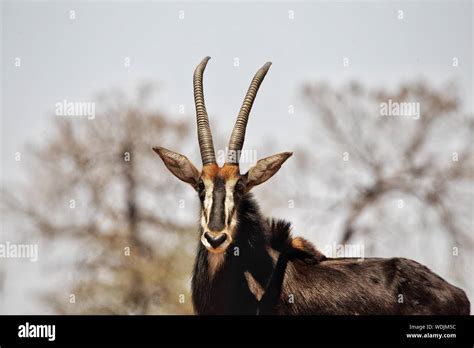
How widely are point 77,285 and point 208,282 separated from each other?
54.0 feet

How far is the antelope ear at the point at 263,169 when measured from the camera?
14.1 meters

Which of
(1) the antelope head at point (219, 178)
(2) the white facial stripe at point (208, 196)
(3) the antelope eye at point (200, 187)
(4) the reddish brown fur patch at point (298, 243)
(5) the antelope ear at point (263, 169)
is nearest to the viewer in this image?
(1) the antelope head at point (219, 178)

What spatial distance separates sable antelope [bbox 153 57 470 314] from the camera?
13.7 meters

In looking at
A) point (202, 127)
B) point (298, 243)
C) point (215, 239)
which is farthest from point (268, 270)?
point (202, 127)

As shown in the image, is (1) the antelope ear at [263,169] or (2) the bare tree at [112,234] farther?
(2) the bare tree at [112,234]

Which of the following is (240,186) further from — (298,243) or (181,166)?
(298,243)

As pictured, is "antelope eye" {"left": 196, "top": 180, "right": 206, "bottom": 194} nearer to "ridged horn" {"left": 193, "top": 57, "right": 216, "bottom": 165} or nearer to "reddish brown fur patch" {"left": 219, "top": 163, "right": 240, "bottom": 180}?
"reddish brown fur patch" {"left": 219, "top": 163, "right": 240, "bottom": 180}

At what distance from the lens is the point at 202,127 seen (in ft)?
48.2

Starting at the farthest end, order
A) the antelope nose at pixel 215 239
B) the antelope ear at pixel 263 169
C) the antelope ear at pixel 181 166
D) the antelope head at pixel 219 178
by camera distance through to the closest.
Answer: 1. the antelope ear at pixel 181 166
2. the antelope ear at pixel 263 169
3. the antelope head at pixel 219 178
4. the antelope nose at pixel 215 239

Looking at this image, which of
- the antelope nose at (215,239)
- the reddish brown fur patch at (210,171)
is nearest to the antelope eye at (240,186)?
the reddish brown fur patch at (210,171)

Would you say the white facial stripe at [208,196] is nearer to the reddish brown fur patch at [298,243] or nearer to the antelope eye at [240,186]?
the antelope eye at [240,186]

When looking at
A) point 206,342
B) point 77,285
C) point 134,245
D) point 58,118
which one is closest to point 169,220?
point 134,245

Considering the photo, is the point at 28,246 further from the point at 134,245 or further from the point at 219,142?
the point at 219,142

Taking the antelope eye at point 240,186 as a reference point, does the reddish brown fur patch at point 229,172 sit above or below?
above
